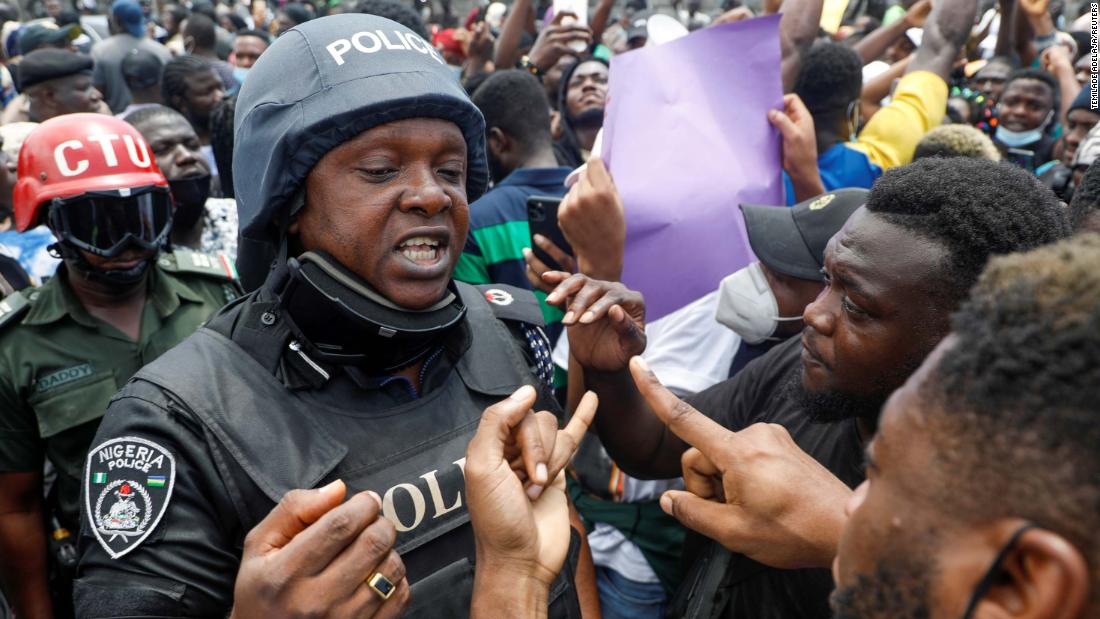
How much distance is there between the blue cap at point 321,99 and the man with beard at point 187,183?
2.21m

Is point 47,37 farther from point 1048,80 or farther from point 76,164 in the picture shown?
point 1048,80

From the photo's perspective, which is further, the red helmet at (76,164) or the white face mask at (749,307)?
the red helmet at (76,164)

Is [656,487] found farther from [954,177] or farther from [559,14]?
[559,14]

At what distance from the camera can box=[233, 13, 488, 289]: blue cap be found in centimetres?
173

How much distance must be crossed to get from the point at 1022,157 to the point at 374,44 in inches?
225

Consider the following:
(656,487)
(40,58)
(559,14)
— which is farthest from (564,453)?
(40,58)

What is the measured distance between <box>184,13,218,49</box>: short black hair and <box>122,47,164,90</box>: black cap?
69cm

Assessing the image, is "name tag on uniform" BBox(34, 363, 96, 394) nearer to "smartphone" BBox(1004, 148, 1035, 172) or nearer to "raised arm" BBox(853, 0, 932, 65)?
"raised arm" BBox(853, 0, 932, 65)

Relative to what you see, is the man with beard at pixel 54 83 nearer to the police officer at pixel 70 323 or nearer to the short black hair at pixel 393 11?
the short black hair at pixel 393 11

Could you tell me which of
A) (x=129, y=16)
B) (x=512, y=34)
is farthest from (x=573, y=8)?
(x=129, y=16)

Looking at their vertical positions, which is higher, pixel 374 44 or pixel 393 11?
pixel 374 44

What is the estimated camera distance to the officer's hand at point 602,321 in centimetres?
212

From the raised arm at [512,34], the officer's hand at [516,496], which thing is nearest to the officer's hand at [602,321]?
the officer's hand at [516,496]

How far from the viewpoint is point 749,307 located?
2559 mm
